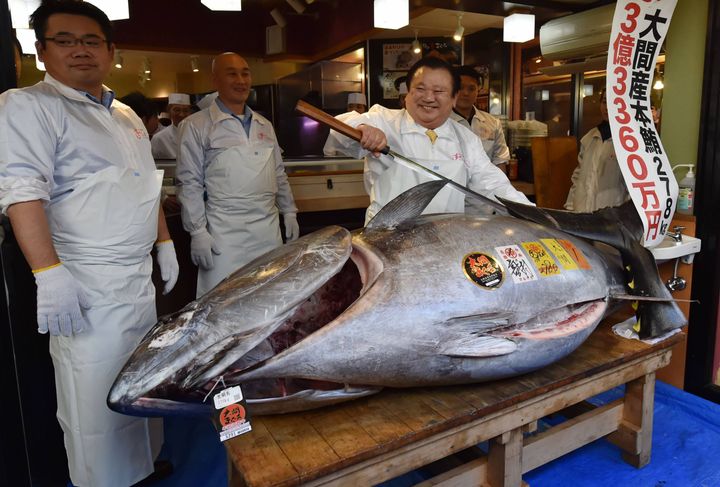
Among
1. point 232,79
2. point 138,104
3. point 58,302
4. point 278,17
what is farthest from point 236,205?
point 278,17

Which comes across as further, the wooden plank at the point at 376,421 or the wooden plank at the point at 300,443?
the wooden plank at the point at 376,421

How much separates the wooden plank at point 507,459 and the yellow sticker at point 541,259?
552mm

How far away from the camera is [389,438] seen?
1.50 m

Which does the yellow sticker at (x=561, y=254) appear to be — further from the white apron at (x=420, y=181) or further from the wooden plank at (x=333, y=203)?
the wooden plank at (x=333, y=203)

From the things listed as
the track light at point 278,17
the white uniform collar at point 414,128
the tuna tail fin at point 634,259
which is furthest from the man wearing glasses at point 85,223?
the track light at point 278,17

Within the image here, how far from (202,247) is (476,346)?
6.94ft

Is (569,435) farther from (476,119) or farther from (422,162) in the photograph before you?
(476,119)

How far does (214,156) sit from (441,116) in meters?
1.48

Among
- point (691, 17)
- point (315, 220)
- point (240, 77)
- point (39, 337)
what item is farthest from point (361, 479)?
point (315, 220)

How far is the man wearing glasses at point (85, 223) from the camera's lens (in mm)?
1850

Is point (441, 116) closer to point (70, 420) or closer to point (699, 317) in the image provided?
point (699, 317)

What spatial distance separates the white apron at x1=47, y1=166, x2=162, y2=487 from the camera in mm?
1999

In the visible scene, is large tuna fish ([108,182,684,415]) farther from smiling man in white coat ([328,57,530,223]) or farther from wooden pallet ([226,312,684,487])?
smiling man in white coat ([328,57,530,223])

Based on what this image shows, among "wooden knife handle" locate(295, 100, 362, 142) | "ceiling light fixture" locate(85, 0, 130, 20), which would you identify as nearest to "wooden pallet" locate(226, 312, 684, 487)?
"wooden knife handle" locate(295, 100, 362, 142)
